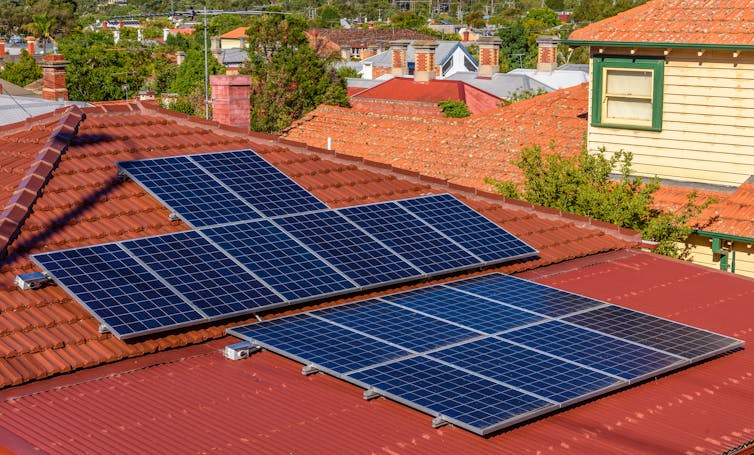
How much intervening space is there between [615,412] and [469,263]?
4361 mm

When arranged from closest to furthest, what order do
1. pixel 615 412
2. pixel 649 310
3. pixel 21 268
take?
pixel 615 412, pixel 21 268, pixel 649 310

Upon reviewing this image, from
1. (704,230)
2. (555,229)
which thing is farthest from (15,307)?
(704,230)

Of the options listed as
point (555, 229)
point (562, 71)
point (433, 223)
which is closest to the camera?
point (433, 223)

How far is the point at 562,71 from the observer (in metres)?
65.8

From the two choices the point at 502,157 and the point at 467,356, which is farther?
the point at 502,157

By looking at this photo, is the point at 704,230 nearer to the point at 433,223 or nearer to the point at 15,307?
the point at 433,223

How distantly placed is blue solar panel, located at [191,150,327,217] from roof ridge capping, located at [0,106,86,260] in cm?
192

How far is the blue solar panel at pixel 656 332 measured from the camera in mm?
12797

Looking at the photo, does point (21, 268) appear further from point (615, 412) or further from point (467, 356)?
point (615, 412)

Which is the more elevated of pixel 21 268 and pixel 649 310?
pixel 21 268

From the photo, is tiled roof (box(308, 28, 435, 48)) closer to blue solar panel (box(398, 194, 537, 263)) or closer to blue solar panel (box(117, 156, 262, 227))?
blue solar panel (box(398, 194, 537, 263))

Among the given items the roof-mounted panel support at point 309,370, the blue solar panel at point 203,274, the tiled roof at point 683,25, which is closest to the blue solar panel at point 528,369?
the roof-mounted panel support at point 309,370

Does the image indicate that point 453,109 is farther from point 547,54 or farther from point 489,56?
point 489,56

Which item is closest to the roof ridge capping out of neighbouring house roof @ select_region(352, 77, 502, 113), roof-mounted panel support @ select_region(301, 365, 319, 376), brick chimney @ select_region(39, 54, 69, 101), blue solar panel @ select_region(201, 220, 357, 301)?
blue solar panel @ select_region(201, 220, 357, 301)
